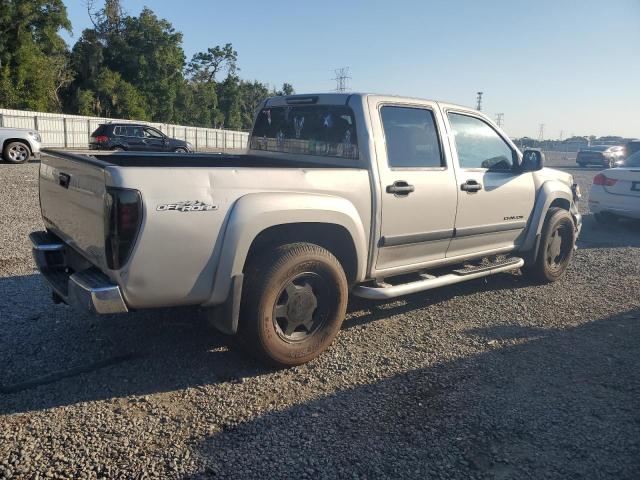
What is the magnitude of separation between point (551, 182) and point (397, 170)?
265 centimetres

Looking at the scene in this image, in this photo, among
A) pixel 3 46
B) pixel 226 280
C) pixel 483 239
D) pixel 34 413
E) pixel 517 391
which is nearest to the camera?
pixel 34 413

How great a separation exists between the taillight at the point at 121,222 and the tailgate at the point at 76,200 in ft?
0.28

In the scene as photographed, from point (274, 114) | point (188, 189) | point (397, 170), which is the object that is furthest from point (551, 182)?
point (188, 189)

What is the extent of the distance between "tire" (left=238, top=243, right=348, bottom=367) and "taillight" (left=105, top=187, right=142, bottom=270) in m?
0.85

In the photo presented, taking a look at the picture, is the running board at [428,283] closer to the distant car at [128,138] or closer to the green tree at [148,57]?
the distant car at [128,138]

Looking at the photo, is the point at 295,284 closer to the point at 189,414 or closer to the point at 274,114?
the point at 189,414

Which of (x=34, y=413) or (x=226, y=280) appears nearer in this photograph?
(x=34, y=413)

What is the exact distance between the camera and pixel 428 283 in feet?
15.4

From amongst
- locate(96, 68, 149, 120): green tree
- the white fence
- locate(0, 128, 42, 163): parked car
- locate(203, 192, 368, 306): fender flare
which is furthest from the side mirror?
locate(96, 68, 149, 120): green tree

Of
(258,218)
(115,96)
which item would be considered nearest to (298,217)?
(258,218)

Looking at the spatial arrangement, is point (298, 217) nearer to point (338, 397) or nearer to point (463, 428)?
point (338, 397)

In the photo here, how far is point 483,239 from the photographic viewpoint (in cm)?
541

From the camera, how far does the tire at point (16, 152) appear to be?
16.4 m

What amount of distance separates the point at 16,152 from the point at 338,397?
16.5 meters
